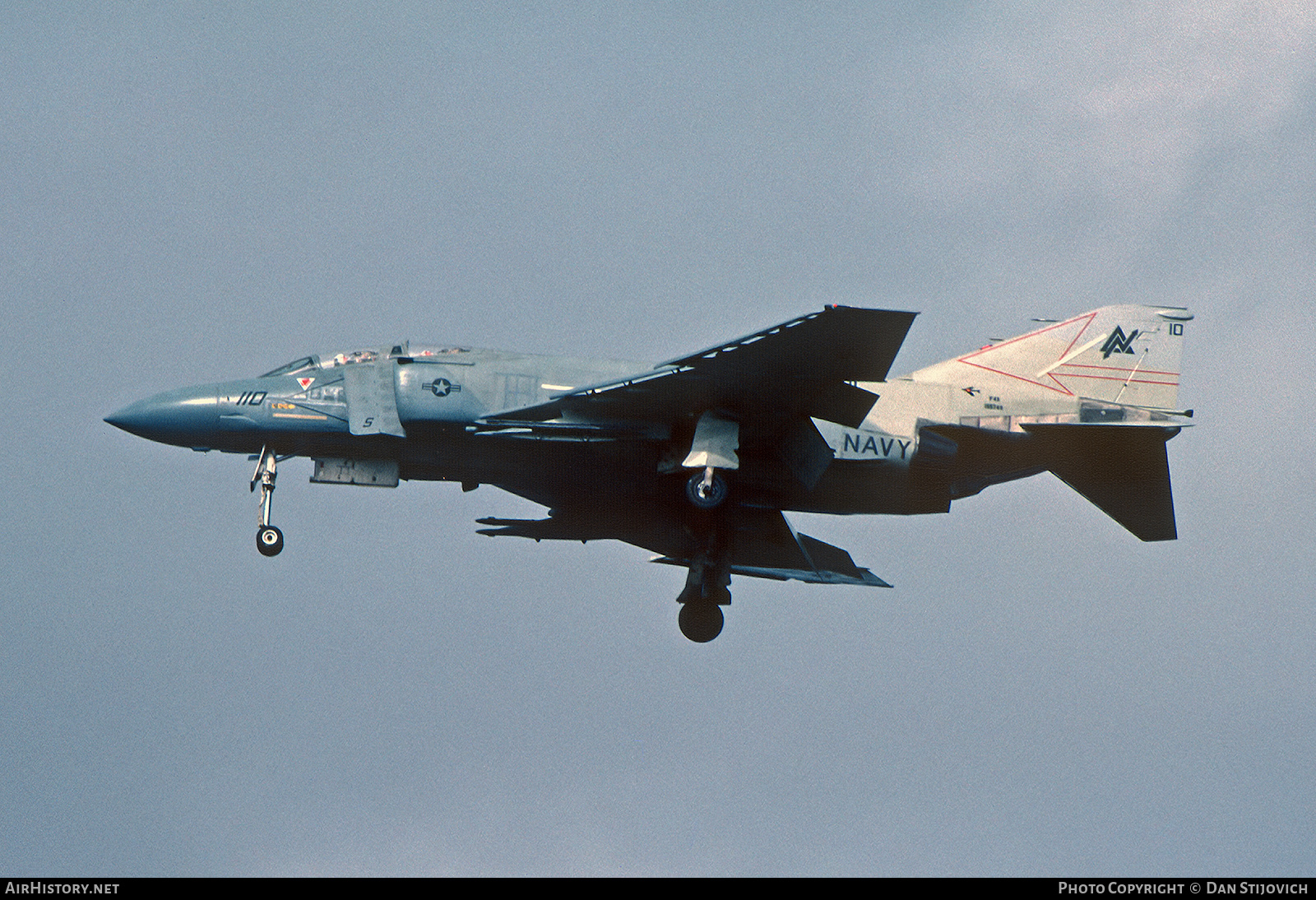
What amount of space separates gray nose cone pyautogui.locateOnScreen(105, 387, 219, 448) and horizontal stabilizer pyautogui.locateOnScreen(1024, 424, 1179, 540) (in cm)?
1478

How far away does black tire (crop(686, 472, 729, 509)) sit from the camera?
27.7 m

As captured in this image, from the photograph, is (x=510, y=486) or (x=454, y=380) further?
(x=510, y=486)

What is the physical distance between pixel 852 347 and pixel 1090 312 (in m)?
8.25

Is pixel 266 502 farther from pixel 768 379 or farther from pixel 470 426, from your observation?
pixel 768 379

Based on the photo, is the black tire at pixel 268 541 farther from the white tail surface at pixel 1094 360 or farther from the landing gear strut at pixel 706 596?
the white tail surface at pixel 1094 360

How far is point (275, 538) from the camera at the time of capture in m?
28.7

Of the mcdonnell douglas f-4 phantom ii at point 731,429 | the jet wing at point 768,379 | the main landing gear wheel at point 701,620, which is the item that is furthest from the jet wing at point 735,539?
the jet wing at point 768,379

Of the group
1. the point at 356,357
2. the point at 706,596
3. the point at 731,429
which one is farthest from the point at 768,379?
the point at 356,357

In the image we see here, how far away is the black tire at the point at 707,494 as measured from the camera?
2773 centimetres

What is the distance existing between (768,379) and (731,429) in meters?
1.23

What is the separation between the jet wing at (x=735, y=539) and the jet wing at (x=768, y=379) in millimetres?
3845

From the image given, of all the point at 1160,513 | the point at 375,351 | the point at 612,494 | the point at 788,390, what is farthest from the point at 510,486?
the point at 1160,513

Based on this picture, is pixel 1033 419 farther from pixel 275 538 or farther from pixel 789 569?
pixel 275 538

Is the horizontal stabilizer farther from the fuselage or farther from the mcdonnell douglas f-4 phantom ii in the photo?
the fuselage
